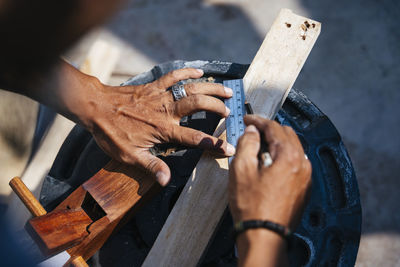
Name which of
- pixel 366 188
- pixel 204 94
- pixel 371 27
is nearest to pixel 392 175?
pixel 366 188

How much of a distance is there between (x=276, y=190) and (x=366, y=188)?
6.49ft

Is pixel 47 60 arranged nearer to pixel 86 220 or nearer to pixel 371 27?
pixel 86 220

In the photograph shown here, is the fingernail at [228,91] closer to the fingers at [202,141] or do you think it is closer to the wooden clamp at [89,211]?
the fingers at [202,141]

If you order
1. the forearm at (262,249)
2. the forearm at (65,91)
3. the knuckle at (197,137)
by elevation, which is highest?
the forearm at (65,91)

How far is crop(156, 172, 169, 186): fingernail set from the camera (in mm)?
1424

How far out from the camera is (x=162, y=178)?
143cm

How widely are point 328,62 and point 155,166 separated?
2.33m

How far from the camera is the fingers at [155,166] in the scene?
1.43m

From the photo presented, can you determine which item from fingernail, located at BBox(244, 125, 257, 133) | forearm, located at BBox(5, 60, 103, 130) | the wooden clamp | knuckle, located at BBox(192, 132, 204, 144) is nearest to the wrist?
forearm, located at BBox(5, 60, 103, 130)

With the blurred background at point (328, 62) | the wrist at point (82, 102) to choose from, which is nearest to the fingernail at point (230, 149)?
the wrist at point (82, 102)

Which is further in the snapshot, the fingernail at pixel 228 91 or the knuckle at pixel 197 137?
the fingernail at pixel 228 91

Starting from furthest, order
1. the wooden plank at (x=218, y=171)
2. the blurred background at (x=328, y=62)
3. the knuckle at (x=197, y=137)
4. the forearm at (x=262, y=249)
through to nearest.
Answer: the blurred background at (x=328, y=62) < the knuckle at (x=197, y=137) < the wooden plank at (x=218, y=171) < the forearm at (x=262, y=249)

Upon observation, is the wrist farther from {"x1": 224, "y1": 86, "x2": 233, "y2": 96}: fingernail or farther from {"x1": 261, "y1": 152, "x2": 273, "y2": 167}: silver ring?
{"x1": 261, "y1": 152, "x2": 273, "y2": 167}: silver ring

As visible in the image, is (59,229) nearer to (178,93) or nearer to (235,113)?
(178,93)
